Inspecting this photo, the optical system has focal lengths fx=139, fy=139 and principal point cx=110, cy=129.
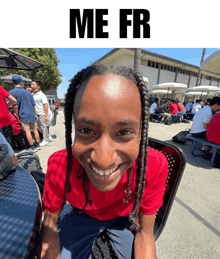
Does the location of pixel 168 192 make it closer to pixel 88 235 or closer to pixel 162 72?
pixel 88 235

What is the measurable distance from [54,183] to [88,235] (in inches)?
19.9

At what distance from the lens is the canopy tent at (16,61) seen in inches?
Answer: 151

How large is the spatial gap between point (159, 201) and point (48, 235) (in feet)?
2.47

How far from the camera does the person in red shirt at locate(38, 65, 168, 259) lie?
0.62 m

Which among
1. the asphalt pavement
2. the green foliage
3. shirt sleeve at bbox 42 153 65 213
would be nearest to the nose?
shirt sleeve at bbox 42 153 65 213

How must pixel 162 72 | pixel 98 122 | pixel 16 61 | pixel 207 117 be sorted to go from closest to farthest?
pixel 98 122, pixel 207 117, pixel 16 61, pixel 162 72

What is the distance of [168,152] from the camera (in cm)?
113

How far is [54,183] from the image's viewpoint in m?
0.87

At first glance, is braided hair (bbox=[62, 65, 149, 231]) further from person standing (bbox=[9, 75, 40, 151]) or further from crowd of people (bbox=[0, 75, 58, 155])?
person standing (bbox=[9, 75, 40, 151])

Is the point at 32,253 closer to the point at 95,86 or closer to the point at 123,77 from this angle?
the point at 95,86

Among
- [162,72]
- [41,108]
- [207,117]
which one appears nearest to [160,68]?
[162,72]

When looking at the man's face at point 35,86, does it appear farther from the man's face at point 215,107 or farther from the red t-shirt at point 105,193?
the man's face at point 215,107

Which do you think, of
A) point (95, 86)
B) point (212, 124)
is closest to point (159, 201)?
point (95, 86)

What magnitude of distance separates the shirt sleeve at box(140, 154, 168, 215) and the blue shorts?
9.6 inches
